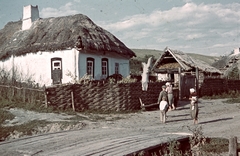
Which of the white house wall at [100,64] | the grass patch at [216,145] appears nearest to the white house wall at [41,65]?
the white house wall at [100,64]

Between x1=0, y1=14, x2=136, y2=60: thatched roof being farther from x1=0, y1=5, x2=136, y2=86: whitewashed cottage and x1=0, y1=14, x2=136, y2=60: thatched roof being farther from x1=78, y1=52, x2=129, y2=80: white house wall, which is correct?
x1=78, y1=52, x2=129, y2=80: white house wall

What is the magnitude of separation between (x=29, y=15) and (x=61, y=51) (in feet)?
23.8

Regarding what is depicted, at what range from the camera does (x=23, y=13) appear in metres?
27.6

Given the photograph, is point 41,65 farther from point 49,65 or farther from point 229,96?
point 229,96

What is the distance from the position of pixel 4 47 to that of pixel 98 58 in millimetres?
8858

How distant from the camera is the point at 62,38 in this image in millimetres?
22625

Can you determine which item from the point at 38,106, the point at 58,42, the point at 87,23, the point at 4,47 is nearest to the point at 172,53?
the point at 87,23

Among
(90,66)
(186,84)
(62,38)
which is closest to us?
(62,38)

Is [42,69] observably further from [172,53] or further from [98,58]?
[172,53]

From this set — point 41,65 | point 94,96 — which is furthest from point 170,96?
point 41,65

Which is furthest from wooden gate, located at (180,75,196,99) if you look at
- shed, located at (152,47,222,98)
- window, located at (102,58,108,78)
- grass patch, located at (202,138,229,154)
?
grass patch, located at (202,138,229,154)

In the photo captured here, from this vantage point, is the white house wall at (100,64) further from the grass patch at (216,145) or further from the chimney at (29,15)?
the grass patch at (216,145)

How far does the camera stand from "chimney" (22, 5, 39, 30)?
27.0 m

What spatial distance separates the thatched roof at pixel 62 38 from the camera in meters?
22.1
